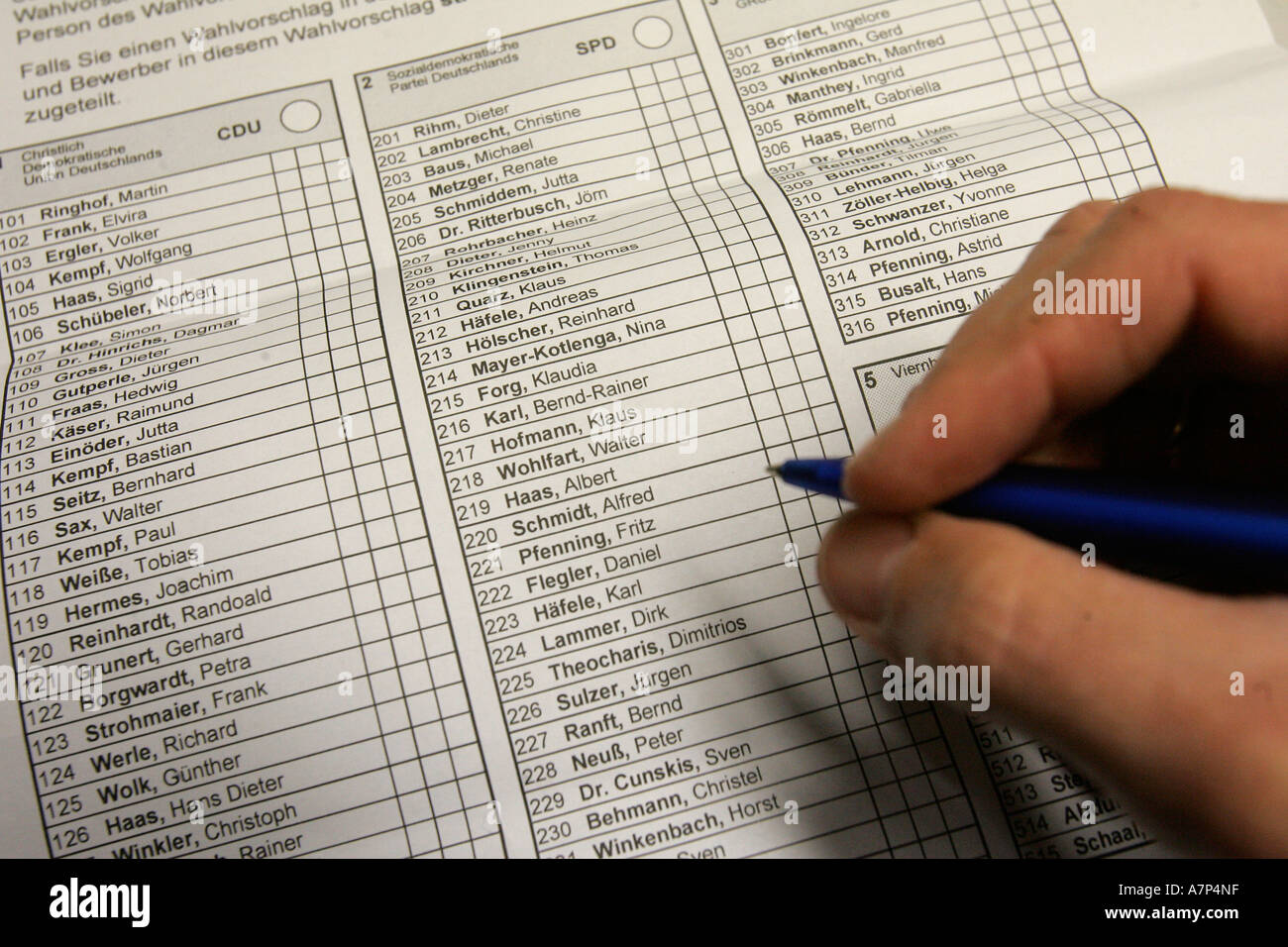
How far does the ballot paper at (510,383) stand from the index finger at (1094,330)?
9cm

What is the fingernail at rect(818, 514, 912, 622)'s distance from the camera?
0.98 ft

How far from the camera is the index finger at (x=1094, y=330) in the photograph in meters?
0.30

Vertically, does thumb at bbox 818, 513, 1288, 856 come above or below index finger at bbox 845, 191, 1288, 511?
below

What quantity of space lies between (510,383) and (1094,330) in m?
0.25

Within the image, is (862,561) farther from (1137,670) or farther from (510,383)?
(510,383)

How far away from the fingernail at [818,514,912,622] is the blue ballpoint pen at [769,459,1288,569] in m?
0.02

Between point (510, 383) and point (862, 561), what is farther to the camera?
point (510, 383)

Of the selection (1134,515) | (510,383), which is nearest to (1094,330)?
(1134,515)

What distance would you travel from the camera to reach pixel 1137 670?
0.24 meters

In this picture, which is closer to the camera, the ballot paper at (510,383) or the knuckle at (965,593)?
the knuckle at (965,593)

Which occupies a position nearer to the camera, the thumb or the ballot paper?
the thumb

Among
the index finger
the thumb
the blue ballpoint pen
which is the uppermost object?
the index finger

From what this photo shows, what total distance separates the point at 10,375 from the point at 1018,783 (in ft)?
1.76

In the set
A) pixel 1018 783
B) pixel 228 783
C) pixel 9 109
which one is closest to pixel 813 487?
pixel 1018 783
